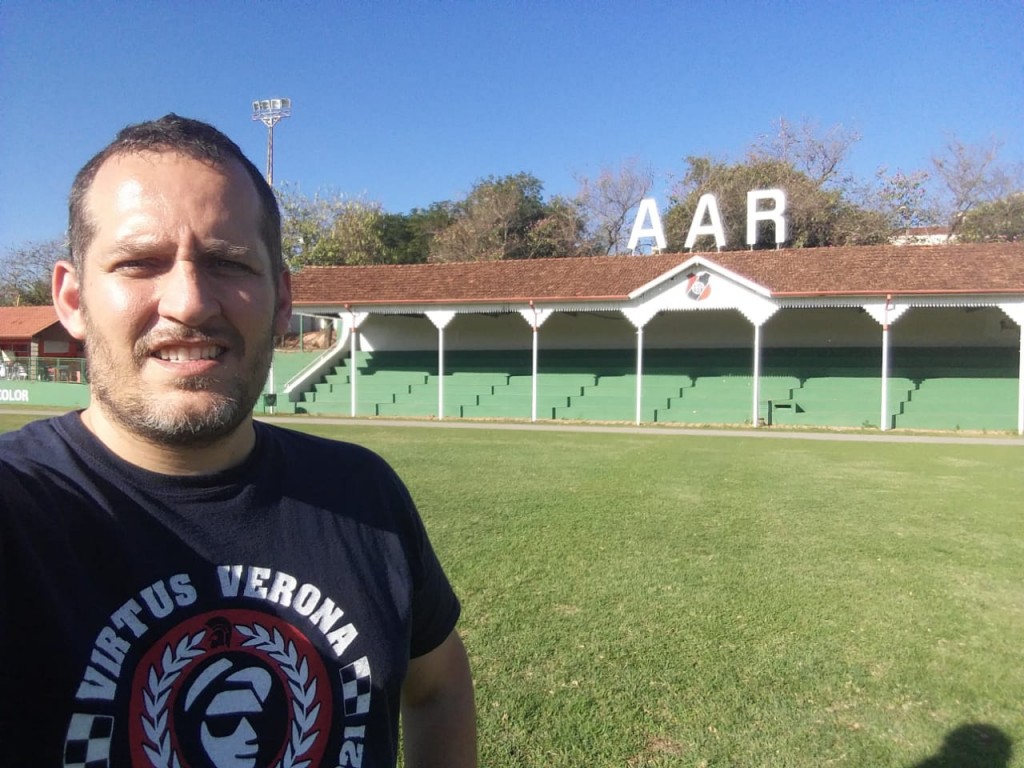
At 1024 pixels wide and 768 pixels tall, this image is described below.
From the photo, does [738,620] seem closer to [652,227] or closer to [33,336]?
[652,227]

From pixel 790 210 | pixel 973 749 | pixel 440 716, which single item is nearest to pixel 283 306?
pixel 440 716

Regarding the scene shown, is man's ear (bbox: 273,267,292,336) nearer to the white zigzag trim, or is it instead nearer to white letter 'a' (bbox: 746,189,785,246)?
the white zigzag trim

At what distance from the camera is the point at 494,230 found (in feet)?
151

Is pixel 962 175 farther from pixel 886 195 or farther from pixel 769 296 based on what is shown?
pixel 769 296

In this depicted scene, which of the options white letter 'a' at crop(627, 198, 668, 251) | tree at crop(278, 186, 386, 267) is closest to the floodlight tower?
tree at crop(278, 186, 386, 267)

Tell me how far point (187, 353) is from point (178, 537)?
32 cm

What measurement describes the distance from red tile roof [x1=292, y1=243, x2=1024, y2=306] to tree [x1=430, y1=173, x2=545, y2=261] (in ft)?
62.4

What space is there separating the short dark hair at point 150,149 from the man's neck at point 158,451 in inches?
11.4

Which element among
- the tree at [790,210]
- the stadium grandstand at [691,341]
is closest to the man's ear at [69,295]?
the stadium grandstand at [691,341]

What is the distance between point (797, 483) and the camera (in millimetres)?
9852

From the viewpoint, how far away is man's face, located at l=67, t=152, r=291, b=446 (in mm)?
1247

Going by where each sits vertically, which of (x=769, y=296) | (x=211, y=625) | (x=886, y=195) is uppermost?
(x=886, y=195)

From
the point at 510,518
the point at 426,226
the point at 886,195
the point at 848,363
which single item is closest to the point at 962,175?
the point at 886,195

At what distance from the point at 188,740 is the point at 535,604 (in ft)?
12.2
